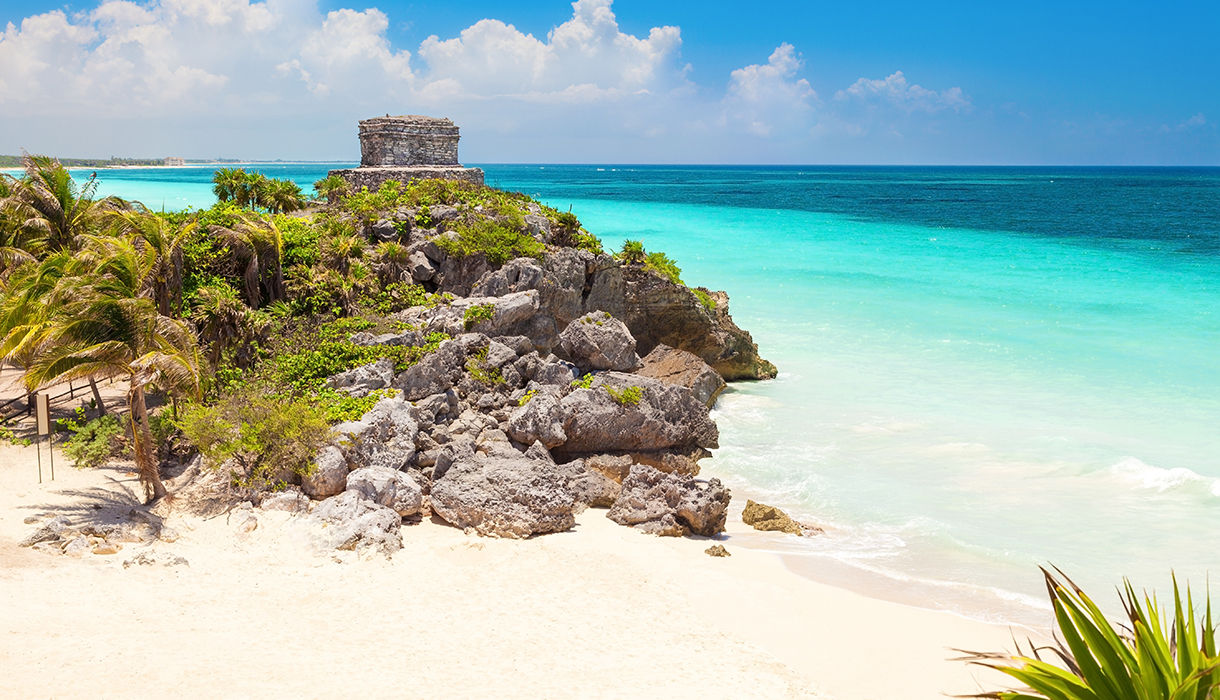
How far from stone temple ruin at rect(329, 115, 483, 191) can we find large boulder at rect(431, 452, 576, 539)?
14732mm

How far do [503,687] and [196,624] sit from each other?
3.00 metres

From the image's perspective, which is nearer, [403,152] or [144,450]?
[144,450]

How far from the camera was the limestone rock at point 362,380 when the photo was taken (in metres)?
12.5

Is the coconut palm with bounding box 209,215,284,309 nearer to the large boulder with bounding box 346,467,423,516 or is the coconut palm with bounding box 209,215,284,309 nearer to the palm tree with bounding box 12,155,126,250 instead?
the palm tree with bounding box 12,155,126,250

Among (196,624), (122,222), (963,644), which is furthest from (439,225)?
(963,644)

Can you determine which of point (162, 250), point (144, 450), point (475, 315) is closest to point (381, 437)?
point (144, 450)

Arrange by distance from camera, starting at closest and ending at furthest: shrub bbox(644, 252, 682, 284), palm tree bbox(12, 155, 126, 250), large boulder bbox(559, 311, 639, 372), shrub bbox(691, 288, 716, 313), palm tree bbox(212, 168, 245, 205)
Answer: large boulder bbox(559, 311, 639, 372)
palm tree bbox(12, 155, 126, 250)
shrub bbox(644, 252, 682, 284)
shrub bbox(691, 288, 716, 313)
palm tree bbox(212, 168, 245, 205)

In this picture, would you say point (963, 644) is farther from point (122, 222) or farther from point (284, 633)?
point (122, 222)

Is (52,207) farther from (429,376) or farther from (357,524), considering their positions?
(357,524)

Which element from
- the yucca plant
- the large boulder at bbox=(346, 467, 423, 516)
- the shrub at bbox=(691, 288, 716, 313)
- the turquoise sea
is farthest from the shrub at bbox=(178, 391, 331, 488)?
the shrub at bbox=(691, 288, 716, 313)

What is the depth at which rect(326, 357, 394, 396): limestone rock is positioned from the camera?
41.1 feet

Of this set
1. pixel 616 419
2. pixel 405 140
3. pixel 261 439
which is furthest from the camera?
pixel 405 140

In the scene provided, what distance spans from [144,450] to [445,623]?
473 centimetres

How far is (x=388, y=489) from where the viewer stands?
10414mm
